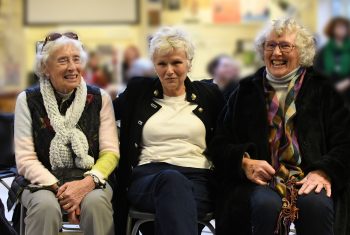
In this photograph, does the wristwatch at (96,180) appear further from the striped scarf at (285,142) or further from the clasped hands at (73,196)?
the striped scarf at (285,142)

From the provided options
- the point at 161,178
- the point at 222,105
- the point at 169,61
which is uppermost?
the point at 169,61

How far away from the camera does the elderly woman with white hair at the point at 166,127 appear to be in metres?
2.69

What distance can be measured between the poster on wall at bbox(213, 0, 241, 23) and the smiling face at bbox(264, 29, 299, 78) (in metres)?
5.08

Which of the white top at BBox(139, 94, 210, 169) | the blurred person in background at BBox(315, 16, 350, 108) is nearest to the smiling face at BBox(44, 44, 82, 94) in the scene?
the white top at BBox(139, 94, 210, 169)

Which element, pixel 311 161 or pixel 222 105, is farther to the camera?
pixel 222 105

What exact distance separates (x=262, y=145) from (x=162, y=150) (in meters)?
0.45

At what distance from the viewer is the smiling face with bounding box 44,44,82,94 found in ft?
8.98

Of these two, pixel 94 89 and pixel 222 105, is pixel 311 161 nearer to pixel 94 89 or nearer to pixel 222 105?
pixel 222 105

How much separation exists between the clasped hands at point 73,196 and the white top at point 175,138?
330 millimetres

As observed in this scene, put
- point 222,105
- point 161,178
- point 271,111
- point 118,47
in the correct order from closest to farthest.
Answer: point 161,178, point 271,111, point 222,105, point 118,47

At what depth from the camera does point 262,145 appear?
2660 mm

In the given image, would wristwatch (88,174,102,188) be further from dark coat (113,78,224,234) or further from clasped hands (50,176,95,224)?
dark coat (113,78,224,234)

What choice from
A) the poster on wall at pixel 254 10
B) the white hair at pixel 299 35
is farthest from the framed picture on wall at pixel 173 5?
the white hair at pixel 299 35

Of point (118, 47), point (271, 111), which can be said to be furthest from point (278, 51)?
point (118, 47)
